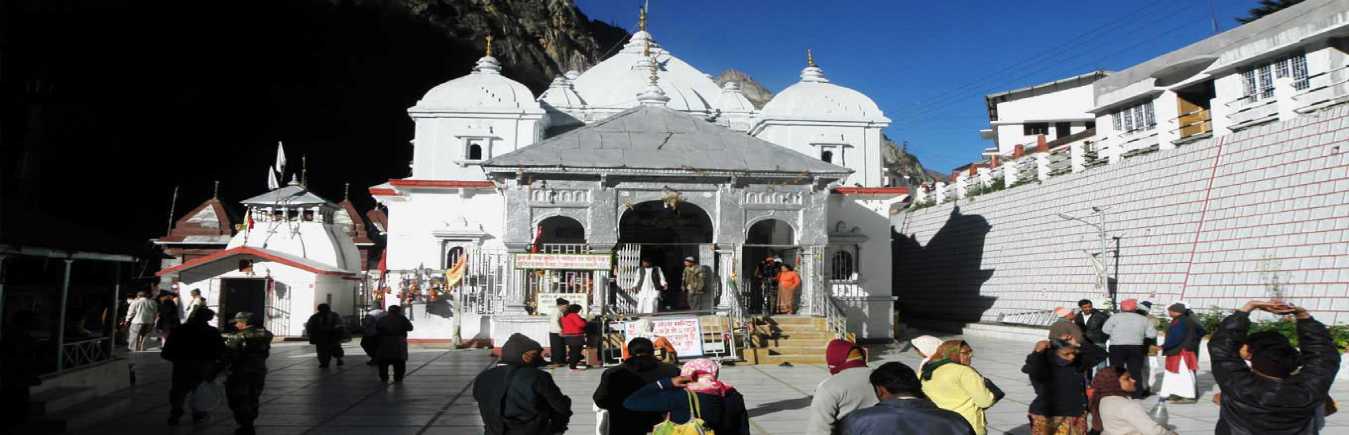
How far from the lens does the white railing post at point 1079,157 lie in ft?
79.1

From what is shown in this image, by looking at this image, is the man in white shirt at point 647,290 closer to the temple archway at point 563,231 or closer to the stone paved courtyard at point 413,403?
the stone paved courtyard at point 413,403

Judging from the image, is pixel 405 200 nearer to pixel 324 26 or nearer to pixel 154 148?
pixel 154 148

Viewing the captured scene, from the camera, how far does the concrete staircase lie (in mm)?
16031

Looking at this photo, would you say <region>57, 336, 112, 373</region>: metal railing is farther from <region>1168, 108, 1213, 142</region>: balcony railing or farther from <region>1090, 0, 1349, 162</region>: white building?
<region>1168, 108, 1213, 142</region>: balcony railing

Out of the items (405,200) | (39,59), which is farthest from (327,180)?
(405,200)

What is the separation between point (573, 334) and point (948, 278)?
18.9 m

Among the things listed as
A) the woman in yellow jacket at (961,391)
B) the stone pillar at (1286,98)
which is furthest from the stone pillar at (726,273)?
the woman in yellow jacket at (961,391)

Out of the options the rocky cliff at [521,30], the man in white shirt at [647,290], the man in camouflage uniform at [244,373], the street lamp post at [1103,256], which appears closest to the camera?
the man in camouflage uniform at [244,373]

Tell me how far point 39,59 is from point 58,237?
25.9m

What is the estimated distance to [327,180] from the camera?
54.0 meters

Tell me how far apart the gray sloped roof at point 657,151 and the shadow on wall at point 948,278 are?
32.6ft

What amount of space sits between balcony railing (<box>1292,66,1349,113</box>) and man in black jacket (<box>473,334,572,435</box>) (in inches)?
683

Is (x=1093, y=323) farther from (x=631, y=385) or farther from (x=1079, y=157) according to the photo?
(x=1079, y=157)

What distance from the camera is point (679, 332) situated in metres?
15.2
